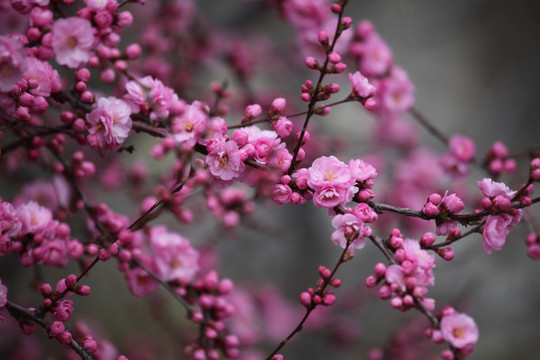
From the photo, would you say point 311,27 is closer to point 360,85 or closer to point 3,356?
point 360,85

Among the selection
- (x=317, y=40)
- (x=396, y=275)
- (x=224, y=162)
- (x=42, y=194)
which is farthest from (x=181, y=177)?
(x=317, y=40)

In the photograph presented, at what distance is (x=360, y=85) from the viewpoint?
34.7 inches

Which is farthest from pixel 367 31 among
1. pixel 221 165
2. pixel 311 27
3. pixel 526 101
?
pixel 526 101

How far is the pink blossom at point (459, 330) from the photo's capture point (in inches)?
30.8

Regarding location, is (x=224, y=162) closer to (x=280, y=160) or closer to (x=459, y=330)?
(x=280, y=160)

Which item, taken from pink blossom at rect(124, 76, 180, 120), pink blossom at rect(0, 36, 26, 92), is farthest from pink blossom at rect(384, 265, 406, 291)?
pink blossom at rect(0, 36, 26, 92)

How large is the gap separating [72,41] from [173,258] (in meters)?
0.52

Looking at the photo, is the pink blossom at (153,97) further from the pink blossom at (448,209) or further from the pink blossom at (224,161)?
the pink blossom at (448,209)

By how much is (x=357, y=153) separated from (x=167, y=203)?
1712 millimetres

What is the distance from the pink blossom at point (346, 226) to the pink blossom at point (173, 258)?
1.44ft

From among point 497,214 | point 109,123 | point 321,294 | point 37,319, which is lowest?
point 37,319

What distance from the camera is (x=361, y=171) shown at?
2.63 feet

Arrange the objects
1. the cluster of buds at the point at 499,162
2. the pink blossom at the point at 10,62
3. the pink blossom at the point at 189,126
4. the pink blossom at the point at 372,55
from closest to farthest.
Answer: the pink blossom at the point at 10,62 → the pink blossom at the point at 189,126 → the cluster of buds at the point at 499,162 → the pink blossom at the point at 372,55

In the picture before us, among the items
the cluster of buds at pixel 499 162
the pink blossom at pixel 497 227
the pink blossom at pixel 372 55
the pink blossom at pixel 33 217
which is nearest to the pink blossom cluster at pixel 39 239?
the pink blossom at pixel 33 217
